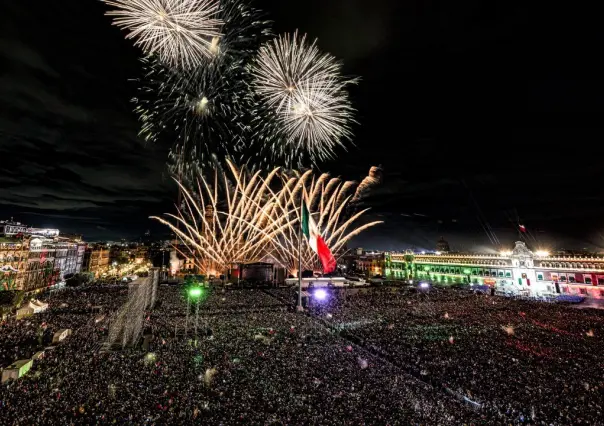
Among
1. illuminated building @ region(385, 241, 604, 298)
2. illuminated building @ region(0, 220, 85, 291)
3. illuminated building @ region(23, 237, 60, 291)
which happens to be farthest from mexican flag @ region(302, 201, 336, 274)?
illuminated building @ region(23, 237, 60, 291)

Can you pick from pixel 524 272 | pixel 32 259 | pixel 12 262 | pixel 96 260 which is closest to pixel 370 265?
pixel 524 272

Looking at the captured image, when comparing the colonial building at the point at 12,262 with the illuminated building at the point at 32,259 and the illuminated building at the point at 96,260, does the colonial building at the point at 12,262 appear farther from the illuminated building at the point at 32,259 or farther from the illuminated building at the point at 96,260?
the illuminated building at the point at 96,260

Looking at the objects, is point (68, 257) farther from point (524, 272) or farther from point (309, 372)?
point (524, 272)

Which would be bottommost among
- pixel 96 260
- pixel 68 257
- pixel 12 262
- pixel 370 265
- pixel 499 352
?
pixel 499 352

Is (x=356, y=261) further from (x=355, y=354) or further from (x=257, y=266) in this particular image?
(x=355, y=354)

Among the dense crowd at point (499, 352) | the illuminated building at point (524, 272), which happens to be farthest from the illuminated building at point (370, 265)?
the dense crowd at point (499, 352)

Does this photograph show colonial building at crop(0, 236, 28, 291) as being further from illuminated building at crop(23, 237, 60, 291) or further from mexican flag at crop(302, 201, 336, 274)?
mexican flag at crop(302, 201, 336, 274)

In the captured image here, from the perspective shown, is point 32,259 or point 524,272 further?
point 32,259
